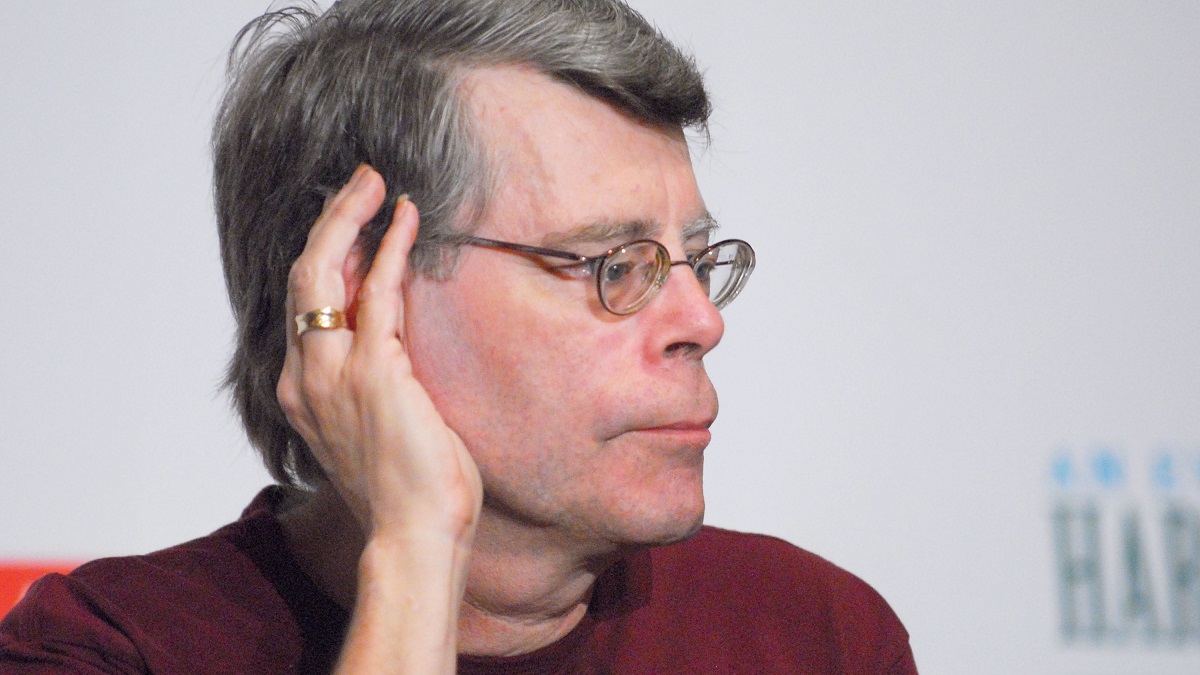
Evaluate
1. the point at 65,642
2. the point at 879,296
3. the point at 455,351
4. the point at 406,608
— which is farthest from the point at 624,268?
the point at 879,296

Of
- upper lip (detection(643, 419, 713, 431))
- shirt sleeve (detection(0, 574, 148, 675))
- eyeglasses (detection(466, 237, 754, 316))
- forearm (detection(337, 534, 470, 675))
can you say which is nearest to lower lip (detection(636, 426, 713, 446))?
upper lip (detection(643, 419, 713, 431))

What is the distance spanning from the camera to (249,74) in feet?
5.29

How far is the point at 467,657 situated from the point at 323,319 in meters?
0.44

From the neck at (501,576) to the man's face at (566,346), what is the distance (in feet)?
0.10

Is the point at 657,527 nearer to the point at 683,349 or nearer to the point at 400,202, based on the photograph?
the point at 683,349

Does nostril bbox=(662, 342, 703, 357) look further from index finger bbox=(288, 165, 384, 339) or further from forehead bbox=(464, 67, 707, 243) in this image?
index finger bbox=(288, 165, 384, 339)

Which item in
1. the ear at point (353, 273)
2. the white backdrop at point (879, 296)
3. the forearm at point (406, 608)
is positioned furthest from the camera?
the white backdrop at point (879, 296)

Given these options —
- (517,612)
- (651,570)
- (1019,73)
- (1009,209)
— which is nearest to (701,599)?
(651,570)

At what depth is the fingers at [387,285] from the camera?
1.33m

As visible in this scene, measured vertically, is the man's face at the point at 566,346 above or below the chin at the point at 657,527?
above

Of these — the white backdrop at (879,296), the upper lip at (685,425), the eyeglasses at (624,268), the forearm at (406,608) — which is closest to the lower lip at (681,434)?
the upper lip at (685,425)

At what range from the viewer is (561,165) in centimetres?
138

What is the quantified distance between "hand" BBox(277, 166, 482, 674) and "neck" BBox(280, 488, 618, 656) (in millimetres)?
127

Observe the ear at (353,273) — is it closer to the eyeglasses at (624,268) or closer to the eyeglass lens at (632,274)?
the eyeglasses at (624,268)
